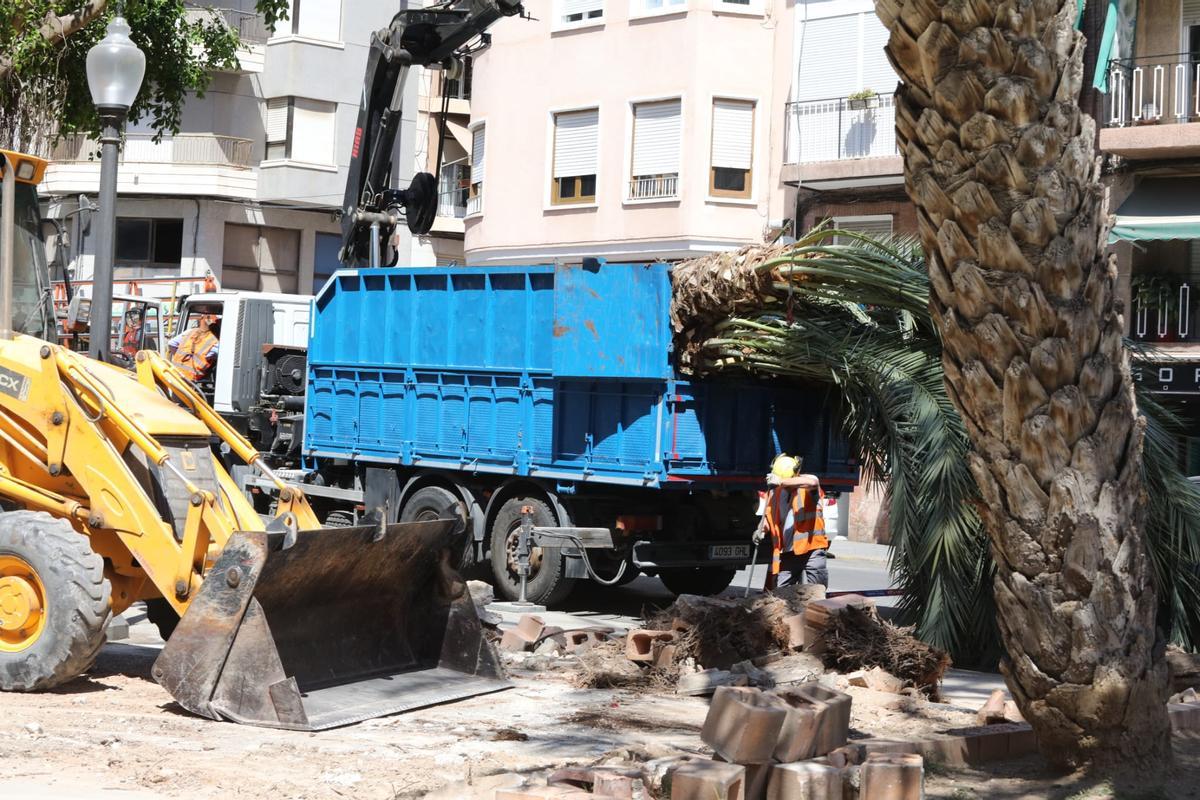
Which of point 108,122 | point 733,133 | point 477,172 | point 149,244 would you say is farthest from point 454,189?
point 108,122

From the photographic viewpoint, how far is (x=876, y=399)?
11.9 meters

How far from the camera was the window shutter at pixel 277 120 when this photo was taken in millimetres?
37938

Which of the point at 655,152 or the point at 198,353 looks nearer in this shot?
the point at 198,353

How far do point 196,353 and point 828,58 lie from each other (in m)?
12.3

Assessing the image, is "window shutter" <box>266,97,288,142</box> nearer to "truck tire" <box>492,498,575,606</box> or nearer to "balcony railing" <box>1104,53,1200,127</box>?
"balcony railing" <box>1104,53,1200,127</box>

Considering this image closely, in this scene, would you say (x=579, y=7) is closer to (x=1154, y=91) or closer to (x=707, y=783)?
(x=1154, y=91)

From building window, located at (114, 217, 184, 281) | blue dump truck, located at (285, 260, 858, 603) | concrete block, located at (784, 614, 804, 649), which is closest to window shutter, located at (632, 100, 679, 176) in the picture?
blue dump truck, located at (285, 260, 858, 603)

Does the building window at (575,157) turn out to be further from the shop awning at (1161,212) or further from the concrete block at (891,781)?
the concrete block at (891,781)

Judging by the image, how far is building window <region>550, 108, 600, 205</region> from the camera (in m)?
27.6

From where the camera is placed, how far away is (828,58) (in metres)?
25.2

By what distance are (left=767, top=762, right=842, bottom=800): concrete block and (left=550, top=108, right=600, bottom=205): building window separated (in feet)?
72.6

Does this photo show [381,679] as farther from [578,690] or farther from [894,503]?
[894,503]

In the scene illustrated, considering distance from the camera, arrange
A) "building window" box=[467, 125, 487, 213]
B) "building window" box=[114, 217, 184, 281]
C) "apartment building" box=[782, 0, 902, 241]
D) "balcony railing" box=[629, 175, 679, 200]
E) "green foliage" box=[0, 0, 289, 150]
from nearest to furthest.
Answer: "green foliage" box=[0, 0, 289, 150], "apartment building" box=[782, 0, 902, 241], "balcony railing" box=[629, 175, 679, 200], "building window" box=[467, 125, 487, 213], "building window" box=[114, 217, 184, 281]

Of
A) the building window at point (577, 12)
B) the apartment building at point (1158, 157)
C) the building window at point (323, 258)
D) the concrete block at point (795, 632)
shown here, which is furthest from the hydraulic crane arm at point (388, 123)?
the building window at point (323, 258)
